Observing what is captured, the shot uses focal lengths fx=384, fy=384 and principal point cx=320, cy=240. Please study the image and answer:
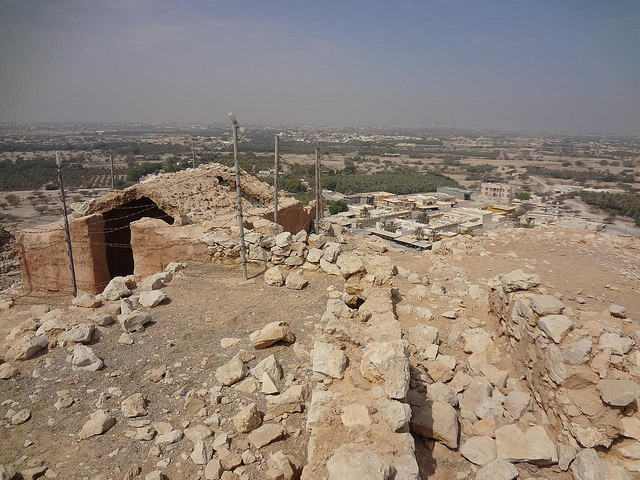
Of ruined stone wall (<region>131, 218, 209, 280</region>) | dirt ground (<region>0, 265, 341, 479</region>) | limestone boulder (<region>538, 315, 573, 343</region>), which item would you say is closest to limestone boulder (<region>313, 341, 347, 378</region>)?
dirt ground (<region>0, 265, 341, 479</region>)

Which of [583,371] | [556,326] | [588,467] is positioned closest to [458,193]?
[556,326]

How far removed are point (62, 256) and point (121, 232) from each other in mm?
2217

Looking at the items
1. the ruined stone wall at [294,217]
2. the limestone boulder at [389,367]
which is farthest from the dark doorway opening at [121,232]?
the limestone boulder at [389,367]

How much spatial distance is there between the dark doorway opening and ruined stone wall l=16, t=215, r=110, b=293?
110 centimetres

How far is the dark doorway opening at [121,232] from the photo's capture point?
39.6ft

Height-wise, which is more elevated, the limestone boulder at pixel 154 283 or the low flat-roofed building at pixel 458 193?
the limestone boulder at pixel 154 283

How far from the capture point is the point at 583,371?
400 centimetres

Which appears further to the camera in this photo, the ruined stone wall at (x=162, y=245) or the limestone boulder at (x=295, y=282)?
the ruined stone wall at (x=162, y=245)

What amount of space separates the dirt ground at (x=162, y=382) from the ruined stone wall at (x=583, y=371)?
2.70 metres

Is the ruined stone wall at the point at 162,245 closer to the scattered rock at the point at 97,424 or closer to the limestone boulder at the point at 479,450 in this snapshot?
the scattered rock at the point at 97,424

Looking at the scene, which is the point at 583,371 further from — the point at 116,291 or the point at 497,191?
the point at 497,191

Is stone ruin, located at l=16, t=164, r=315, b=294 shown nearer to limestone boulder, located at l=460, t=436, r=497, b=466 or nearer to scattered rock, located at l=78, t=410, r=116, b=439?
scattered rock, located at l=78, t=410, r=116, b=439

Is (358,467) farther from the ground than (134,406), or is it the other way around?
(358,467)

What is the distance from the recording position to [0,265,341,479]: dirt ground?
353 cm
